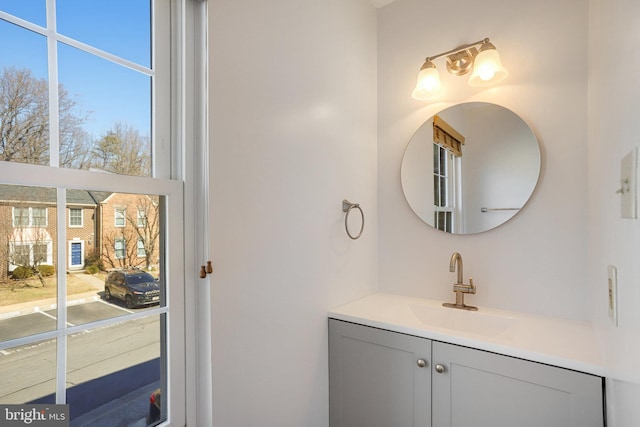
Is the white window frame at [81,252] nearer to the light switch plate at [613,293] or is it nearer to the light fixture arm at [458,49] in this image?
the light switch plate at [613,293]

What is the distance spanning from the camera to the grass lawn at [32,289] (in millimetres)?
729

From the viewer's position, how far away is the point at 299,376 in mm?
1385

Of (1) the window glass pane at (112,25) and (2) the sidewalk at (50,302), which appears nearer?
(2) the sidewalk at (50,302)

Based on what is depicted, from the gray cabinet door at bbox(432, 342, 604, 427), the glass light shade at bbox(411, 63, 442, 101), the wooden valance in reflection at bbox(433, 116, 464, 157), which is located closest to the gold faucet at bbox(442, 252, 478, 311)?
the gray cabinet door at bbox(432, 342, 604, 427)

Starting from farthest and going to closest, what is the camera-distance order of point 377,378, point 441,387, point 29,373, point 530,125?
point 530,125, point 377,378, point 441,387, point 29,373

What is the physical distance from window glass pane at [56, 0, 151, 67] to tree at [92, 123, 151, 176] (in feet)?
0.74

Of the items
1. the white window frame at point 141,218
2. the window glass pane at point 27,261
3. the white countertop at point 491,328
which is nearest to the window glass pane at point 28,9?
the window glass pane at point 27,261

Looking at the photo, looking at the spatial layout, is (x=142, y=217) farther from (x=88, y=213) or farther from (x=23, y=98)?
(x=23, y=98)

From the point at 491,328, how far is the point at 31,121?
6.05 ft

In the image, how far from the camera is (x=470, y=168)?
170 cm

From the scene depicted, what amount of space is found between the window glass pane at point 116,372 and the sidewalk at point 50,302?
9 cm

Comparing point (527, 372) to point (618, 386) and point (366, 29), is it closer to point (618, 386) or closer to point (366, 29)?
point (618, 386)

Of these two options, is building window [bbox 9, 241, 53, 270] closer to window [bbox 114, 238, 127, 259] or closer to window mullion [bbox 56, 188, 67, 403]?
window mullion [bbox 56, 188, 67, 403]

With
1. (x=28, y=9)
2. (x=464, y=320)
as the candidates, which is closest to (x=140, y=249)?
(x=28, y=9)
